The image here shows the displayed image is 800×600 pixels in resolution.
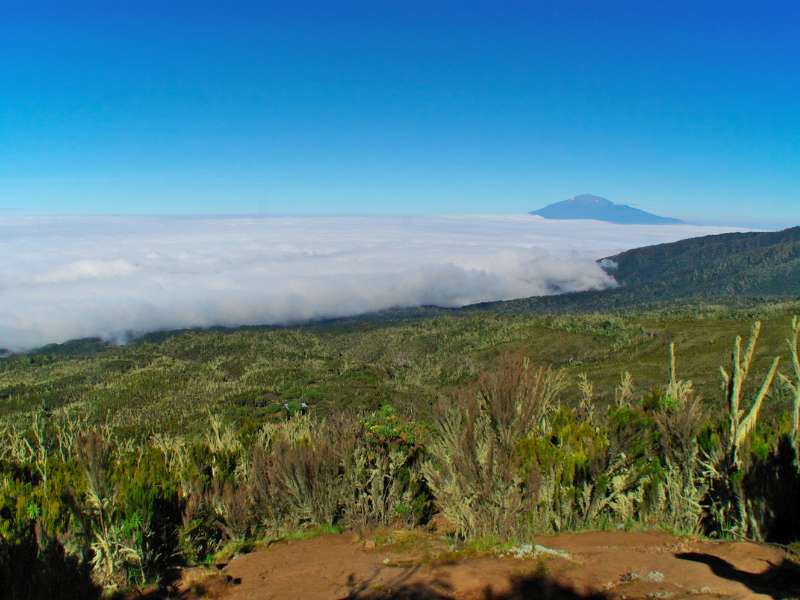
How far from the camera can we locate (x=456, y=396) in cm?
1028

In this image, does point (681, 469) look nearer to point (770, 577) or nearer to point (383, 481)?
point (770, 577)

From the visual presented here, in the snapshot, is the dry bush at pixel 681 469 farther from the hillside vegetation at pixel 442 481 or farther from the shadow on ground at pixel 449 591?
the shadow on ground at pixel 449 591

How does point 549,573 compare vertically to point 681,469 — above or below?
below

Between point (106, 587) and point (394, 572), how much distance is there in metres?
4.12

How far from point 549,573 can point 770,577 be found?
2.36 meters

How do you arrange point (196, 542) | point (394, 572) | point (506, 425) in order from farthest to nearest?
1. point (196, 542)
2. point (506, 425)
3. point (394, 572)

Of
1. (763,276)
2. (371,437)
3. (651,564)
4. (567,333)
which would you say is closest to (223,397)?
(567,333)

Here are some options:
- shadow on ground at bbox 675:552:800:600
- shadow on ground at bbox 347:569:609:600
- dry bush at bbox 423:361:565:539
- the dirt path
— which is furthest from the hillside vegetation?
shadow on ground at bbox 675:552:800:600

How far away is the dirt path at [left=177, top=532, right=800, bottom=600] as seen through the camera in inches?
233

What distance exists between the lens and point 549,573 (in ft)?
21.3

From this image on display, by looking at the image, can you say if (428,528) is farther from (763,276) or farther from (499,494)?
(763,276)

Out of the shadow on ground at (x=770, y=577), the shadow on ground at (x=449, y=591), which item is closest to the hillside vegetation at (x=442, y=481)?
the shadow on ground at (x=449, y=591)

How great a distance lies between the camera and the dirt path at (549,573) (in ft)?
19.4

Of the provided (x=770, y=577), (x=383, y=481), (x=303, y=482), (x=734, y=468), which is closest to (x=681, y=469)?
(x=734, y=468)
